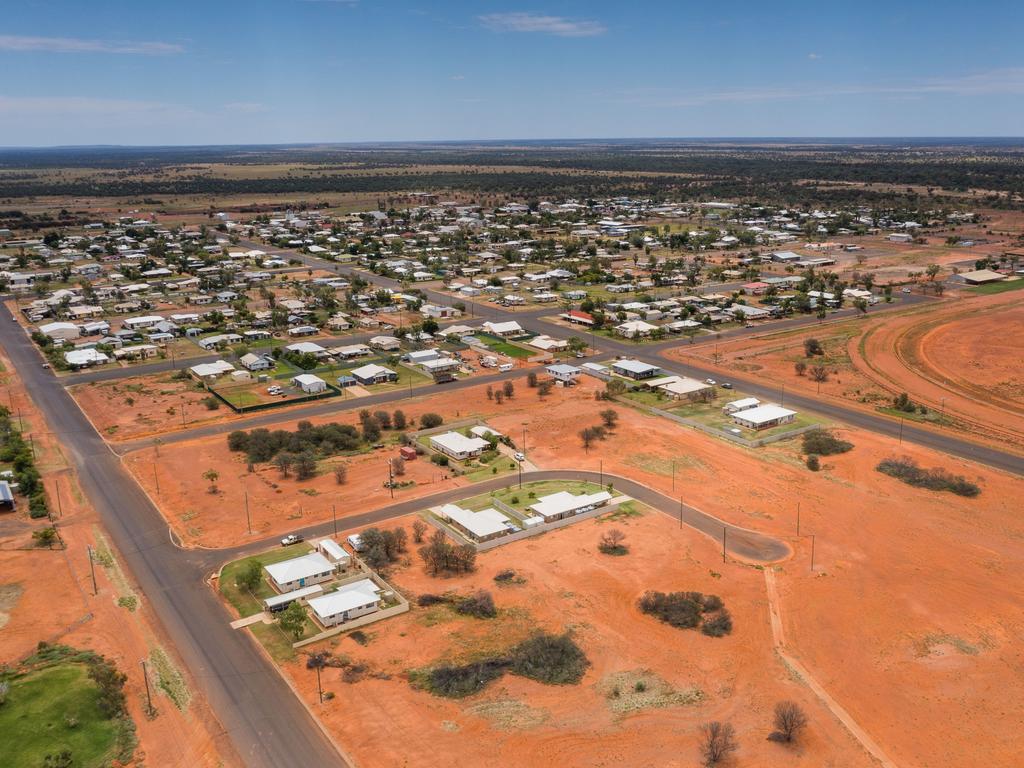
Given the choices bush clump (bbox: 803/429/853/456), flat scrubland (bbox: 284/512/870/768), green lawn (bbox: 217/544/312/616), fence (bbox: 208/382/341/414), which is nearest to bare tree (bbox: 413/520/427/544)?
flat scrubland (bbox: 284/512/870/768)

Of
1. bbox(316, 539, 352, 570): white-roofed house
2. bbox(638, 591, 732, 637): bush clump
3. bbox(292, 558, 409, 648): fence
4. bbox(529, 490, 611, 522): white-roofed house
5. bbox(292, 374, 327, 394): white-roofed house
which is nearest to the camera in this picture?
bbox(292, 558, 409, 648): fence

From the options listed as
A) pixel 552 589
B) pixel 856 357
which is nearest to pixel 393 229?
pixel 856 357

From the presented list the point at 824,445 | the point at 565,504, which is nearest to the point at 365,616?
the point at 565,504

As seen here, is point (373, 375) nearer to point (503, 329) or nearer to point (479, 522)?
point (503, 329)

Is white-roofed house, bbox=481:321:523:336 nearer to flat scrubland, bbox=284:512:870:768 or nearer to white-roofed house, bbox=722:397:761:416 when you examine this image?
white-roofed house, bbox=722:397:761:416

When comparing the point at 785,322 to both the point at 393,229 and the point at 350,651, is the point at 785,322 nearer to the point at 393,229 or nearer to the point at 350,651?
the point at 350,651
